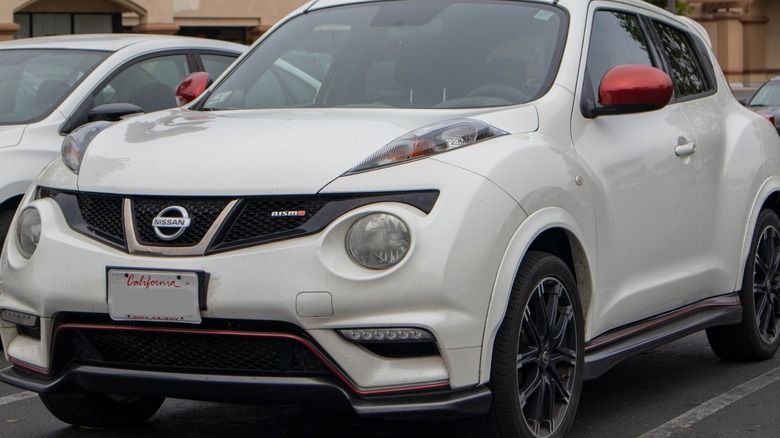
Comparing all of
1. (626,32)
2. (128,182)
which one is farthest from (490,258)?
(626,32)

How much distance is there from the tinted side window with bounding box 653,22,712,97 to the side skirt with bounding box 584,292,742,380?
0.96m

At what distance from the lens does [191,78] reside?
6.32m

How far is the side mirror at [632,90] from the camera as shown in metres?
5.29

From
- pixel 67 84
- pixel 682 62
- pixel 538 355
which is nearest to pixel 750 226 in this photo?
pixel 682 62

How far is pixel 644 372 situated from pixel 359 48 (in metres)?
2.13

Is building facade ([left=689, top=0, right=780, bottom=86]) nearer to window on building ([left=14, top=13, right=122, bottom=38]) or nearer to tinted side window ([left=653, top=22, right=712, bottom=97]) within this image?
window on building ([left=14, top=13, right=122, bottom=38])

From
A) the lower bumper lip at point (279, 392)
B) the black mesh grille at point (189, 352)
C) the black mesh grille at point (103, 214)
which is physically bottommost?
the lower bumper lip at point (279, 392)

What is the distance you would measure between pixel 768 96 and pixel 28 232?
17.8m

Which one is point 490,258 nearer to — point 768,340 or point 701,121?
point 701,121

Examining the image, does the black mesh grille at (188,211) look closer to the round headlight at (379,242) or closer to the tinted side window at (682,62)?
the round headlight at (379,242)

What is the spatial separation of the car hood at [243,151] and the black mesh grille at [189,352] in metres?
0.46

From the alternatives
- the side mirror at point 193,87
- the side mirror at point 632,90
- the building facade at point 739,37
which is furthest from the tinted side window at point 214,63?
the building facade at point 739,37

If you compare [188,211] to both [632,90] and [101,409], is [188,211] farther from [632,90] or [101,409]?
[632,90]

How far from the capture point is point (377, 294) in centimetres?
423
